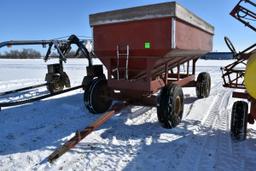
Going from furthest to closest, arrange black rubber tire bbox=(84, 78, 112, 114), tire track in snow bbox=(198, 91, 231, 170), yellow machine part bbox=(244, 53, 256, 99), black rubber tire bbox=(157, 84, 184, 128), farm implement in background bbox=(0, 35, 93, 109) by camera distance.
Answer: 1. farm implement in background bbox=(0, 35, 93, 109)
2. black rubber tire bbox=(84, 78, 112, 114)
3. black rubber tire bbox=(157, 84, 184, 128)
4. yellow machine part bbox=(244, 53, 256, 99)
5. tire track in snow bbox=(198, 91, 231, 170)

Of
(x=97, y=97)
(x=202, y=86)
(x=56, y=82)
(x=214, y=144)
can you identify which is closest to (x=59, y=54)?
(x=56, y=82)

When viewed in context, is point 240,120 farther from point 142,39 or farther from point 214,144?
point 142,39

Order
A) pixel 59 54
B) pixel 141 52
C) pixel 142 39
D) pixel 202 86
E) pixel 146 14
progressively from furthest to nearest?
pixel 59 54 → pixel 202 86 → pixel 141 52 → pixel 142 39 → pixel 146 14

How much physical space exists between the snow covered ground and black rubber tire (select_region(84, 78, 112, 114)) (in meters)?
0.22

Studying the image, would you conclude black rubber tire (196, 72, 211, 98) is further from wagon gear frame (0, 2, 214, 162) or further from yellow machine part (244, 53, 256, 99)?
yellow machine part (244, 53, 256, 99)

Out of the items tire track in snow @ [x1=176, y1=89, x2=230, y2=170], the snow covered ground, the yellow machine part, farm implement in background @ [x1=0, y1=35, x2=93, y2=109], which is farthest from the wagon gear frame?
farm implement in background @ [x1=0, y1=35, x2=93, y2=109]

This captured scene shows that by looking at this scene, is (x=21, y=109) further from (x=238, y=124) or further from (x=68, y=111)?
(x=238, y=124)

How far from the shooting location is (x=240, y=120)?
3.49 metres

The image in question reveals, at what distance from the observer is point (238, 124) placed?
3.48 metres

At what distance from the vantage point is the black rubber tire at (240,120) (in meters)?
3.46

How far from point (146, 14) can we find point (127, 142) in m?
2.02

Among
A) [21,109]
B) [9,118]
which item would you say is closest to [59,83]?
[21,109]

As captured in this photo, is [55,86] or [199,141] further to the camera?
[55,86]

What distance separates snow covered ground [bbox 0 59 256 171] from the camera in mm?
2883
